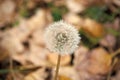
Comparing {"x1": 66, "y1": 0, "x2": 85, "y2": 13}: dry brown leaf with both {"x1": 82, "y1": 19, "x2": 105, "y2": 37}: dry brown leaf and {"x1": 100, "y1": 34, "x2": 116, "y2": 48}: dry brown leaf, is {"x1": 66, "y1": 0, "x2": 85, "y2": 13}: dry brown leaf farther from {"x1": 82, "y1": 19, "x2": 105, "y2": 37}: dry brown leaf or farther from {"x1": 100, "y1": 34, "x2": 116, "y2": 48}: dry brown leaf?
{"x1": 100, "y1": 34, "x2": 116, "y2": 48}: dry brown leaf

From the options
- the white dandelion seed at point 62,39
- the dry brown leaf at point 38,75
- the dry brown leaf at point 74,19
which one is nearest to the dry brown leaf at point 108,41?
the dry brown leaf at point 74,19

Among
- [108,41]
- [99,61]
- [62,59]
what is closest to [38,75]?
[62,59]

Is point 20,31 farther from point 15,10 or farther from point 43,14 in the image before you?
point 15,10

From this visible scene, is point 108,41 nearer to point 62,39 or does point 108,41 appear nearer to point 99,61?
point 99,61

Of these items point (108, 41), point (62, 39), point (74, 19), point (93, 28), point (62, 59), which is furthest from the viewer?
point (74, 19)

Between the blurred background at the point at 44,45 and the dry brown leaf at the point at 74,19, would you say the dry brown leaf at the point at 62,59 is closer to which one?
the blurred background at the point at 44,45

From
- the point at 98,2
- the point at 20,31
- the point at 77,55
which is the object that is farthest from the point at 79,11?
the point at 77,55

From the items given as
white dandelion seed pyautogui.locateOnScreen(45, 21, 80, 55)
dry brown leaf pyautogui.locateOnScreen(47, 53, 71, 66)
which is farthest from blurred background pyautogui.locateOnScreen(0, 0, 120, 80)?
white dandelion seed pyautogui.locateOnScreen(45, 21, 80, 55)
